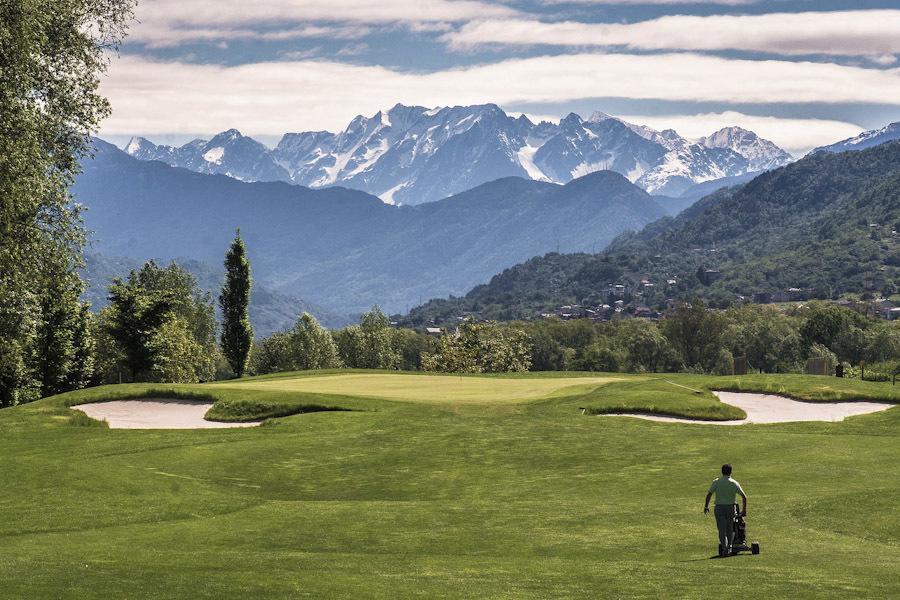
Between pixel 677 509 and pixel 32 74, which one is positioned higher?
pixel 32 74

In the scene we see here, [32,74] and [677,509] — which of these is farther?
[32,74]

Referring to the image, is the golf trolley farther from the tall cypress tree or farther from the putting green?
the tall cypress tree

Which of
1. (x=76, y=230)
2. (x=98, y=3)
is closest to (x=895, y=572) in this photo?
(x=76, y=230)

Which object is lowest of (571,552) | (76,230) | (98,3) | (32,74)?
(571,552)

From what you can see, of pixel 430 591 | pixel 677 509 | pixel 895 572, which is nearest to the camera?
pixel 430 591

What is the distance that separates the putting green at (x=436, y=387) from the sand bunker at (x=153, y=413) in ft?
12.7

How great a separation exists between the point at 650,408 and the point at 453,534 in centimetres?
2708

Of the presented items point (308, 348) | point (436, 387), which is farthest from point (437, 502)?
point (308, 348)

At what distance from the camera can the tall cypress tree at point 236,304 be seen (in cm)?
10538

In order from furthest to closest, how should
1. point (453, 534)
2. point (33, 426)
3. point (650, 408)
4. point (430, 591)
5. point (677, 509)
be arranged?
1. point (650, 408)
2. point (33, 426)
3. point (677, 509)
4. point (453, 534)
5. point (430, 591)

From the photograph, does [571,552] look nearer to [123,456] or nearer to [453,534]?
[453,534]

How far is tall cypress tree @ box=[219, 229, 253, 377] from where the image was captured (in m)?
105

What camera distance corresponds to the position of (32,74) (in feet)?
119

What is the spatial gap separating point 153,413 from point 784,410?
108ft
